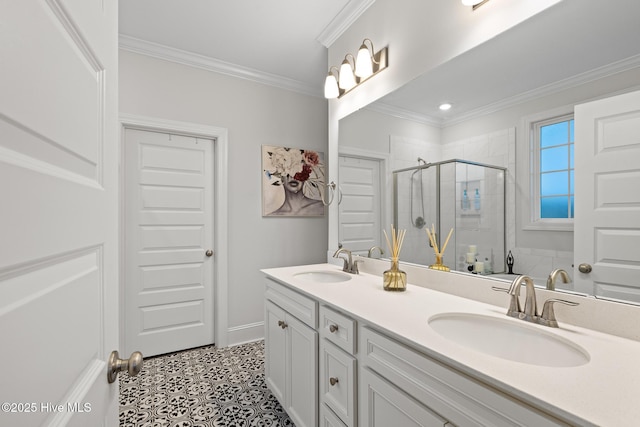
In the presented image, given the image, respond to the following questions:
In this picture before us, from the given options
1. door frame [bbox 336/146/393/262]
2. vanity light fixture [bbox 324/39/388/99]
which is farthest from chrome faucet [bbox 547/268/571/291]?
vanity light fixture [bbox 324/39/388/99]

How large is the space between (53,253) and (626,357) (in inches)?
52.0

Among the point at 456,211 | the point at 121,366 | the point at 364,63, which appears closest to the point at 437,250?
the point at 456,211

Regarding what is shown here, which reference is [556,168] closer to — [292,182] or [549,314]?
[549,314]

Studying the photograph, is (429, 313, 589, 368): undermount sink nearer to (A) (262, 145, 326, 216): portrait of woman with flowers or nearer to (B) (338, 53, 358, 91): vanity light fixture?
(B) (338, 53, 358, 91): vanity light fixture

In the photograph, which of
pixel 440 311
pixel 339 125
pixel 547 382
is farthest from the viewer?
pixel 339 125

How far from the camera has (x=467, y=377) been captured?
794 mm

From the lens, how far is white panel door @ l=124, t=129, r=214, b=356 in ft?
8.37

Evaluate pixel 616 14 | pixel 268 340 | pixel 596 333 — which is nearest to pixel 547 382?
pixel 596 333

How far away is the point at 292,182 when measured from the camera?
3.17 meters

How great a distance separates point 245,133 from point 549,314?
269 centimetres

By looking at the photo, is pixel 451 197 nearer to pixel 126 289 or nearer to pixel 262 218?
pixel 262 218

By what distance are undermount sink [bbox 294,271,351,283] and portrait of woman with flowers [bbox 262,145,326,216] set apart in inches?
43.7

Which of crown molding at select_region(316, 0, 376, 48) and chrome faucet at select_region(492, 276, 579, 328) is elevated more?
crown molding at select_region(316, 0, 376, 48)

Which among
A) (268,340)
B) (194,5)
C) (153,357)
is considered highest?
(194,5)
